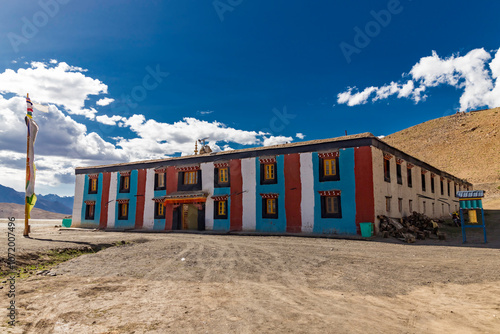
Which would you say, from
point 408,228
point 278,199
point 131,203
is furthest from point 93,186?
point 408,228

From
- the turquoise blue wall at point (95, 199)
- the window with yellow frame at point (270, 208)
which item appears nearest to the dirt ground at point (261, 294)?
the window with yellow frame at point (270, 208)

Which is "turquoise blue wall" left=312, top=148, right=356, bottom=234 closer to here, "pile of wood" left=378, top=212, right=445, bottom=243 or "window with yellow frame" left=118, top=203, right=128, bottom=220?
"pile of wood" left=378, top=212, right=445, bottom=243

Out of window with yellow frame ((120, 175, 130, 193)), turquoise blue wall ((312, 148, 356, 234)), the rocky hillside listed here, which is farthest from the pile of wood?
the rocky hillside

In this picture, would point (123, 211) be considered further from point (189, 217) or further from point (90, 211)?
point (189, 217)

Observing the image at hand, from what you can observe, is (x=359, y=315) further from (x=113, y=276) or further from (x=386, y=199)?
(x=386, y=199)

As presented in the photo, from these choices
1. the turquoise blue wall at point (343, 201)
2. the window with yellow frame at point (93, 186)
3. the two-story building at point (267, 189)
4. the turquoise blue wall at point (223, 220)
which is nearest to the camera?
the turquoise blue wall at point (343, 201)

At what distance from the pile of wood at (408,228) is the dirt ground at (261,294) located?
6.38m

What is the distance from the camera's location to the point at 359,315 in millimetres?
5488

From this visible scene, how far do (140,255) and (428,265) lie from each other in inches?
384

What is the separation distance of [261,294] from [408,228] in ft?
50.3

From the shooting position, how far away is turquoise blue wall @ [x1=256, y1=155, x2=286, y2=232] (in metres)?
22.4

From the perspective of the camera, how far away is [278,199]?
2275 cm

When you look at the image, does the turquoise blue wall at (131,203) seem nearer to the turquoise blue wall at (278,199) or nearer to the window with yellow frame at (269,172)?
the turquoise blue wall at (278,199)

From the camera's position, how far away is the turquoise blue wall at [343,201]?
19.9m
